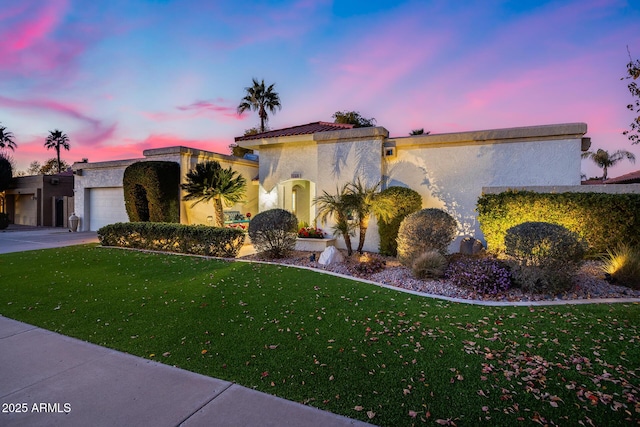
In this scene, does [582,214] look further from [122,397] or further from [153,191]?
[153,191]

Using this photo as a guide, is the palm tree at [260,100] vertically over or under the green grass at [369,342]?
over

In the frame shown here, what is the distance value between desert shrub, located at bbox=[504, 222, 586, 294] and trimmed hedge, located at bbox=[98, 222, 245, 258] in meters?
8.16

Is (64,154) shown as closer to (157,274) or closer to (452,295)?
(157,274)

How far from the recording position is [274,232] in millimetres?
9672

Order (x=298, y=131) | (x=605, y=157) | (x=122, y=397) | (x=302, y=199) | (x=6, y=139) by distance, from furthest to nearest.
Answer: (x=6, y=139) < (x=605, y=157) < (x=302, y=199) < (x=298, y=131) < (x=122, y=397)

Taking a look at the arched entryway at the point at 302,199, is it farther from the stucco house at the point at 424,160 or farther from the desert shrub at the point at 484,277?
the desert shrub at the point at 484,277

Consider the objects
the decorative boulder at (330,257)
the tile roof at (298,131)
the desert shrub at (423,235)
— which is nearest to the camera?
the desert shrub at (423,235)

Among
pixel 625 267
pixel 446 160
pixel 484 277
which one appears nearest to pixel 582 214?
pixel 625 267

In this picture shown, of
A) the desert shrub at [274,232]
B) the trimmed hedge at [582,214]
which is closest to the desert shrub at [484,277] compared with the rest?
the trimmed hedge at [582,214]

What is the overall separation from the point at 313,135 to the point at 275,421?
1072cm

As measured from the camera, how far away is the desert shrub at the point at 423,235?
7.90 metres

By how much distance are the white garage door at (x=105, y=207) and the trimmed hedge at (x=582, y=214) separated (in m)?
18.7

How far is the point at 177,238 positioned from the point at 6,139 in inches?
1767

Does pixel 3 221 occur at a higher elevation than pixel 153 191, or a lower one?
lower
